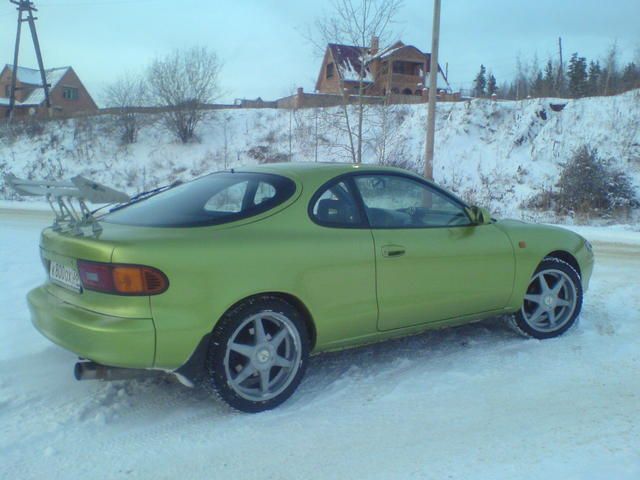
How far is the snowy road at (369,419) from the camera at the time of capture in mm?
2688

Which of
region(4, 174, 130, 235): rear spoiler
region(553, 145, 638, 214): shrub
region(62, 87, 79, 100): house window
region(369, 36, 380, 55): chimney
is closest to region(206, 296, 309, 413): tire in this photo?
region(4, 174, 130, 235): rear spoiler

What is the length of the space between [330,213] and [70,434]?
1935 mm

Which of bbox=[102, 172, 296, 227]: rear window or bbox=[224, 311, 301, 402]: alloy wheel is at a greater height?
bbox=[102, 172, 296, 227]: rear window

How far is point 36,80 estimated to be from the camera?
182 feet

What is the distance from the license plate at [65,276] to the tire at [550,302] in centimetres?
323

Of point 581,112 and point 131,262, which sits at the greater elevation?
point 581,112

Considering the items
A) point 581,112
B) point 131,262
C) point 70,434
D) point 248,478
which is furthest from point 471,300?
point 581,112

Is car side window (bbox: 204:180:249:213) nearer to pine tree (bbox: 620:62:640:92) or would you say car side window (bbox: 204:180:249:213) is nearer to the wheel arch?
the wheel arch

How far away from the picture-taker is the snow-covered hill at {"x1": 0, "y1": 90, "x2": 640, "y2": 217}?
20.0 meters

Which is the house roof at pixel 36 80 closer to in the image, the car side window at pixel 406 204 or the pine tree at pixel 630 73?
the pine tree at pixel 630 73

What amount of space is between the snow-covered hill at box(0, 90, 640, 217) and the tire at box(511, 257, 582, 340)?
36.6 ft

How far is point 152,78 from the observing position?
28891mm

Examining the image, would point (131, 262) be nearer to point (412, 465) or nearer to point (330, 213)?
point (330, 213)

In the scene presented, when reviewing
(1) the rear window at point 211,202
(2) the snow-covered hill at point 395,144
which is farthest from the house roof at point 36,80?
(1) the rear window at point 211,202
